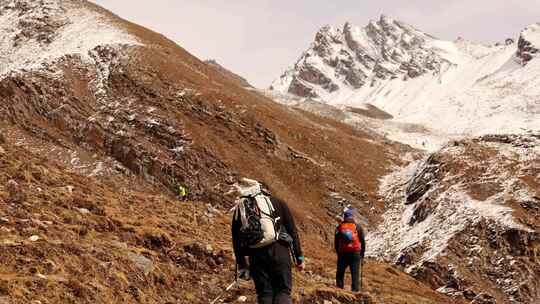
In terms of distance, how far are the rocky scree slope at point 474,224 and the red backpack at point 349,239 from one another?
972 centimetres

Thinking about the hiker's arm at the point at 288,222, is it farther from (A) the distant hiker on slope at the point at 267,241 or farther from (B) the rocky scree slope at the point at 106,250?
(B) the rocky scree slope at the point at 106,250

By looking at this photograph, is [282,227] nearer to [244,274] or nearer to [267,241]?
[267,241]

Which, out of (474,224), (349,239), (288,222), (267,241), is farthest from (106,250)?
(474,224)

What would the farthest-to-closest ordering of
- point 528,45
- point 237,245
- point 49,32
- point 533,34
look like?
point 533,34, point 528,45, point 49,32, point 237,245

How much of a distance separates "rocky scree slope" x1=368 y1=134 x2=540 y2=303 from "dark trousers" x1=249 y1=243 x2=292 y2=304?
16226mm

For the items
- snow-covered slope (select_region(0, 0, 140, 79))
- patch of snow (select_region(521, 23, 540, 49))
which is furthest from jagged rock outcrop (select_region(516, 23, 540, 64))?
snow-covered slope (select_region(0, 0, 140, 79))

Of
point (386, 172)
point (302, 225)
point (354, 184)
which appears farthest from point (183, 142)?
point (386, 172)

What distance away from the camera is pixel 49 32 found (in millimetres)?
49500

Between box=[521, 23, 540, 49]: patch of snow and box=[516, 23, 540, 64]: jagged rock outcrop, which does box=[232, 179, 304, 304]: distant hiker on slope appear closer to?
box=[516, 23, 540, 64]: jagged rock outcrop

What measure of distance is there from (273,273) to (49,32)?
46567 mm

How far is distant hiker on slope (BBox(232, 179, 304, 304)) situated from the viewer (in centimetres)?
838

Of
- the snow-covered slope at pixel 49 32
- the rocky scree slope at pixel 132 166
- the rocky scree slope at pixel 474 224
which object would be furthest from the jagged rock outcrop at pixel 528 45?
the rocky scree slope at pixel 474 224

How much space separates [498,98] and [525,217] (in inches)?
3983

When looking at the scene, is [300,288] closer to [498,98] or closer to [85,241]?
[85,241]
